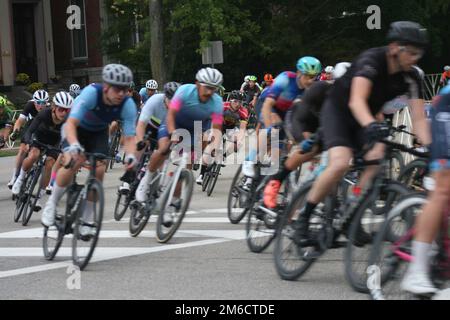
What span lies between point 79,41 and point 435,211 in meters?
38.8

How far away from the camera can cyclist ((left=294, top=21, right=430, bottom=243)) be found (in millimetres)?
6672

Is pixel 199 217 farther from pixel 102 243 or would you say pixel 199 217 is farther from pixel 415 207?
pixel 415 207

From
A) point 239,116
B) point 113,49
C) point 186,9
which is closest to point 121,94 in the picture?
point 239,116

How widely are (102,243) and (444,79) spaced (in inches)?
915

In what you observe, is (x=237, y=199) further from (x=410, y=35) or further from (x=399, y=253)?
(x=399, y=253)

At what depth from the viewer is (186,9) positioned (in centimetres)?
3189

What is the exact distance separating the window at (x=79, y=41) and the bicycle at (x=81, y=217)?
113 ft

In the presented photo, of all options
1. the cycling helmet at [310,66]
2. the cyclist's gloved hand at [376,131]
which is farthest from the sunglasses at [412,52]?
the cycling helmet at [310,66]

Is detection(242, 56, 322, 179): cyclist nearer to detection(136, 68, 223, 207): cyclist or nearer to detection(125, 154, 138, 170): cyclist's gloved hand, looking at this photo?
detection(136, 68, 223, 207): cyclist

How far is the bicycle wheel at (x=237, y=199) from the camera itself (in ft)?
34.6

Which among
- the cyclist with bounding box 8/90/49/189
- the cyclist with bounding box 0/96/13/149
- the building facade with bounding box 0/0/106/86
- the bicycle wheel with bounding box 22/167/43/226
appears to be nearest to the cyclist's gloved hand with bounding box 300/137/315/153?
the bicycle wheel with bounding box 22/167/43/226

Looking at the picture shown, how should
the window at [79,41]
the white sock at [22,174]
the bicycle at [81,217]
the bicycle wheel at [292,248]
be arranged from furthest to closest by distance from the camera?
1. the window at [79,41]
2. the white sock at [22,174]
3. the bicycle at [81,217]
4. the bicycle wheel at [292,248]

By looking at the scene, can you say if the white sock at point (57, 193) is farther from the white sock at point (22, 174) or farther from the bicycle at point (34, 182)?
the white sock at point (22, 174)

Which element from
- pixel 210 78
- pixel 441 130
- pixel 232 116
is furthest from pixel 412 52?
pixel 232 116
